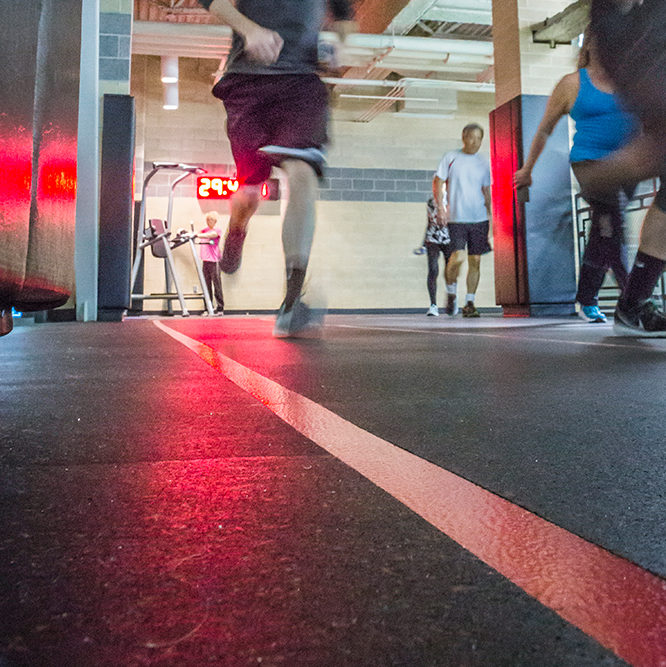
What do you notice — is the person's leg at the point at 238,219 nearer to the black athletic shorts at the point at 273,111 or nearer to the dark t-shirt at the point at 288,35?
the black athletic shorts at the point at 273,111

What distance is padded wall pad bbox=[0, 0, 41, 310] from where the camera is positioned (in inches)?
29.8

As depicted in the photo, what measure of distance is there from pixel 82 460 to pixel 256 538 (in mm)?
273

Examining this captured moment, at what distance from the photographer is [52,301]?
Result: 948 millimetres

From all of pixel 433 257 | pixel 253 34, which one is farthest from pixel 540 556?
pixel 433 257

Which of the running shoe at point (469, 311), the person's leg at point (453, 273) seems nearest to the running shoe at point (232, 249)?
the running shoe at point (469, 311)

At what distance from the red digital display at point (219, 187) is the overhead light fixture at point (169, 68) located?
1541 millimetres

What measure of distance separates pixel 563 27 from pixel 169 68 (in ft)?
20.8

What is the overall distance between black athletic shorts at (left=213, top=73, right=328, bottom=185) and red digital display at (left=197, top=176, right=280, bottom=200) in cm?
879

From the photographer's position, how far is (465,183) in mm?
6105

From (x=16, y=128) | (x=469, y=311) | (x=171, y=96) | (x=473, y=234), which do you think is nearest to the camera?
(x=16, y=128)

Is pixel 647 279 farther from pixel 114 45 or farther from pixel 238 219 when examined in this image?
pixel 114 45

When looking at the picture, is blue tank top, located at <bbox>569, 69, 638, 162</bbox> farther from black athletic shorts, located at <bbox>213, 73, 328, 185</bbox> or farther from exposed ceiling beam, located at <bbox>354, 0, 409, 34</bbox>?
exposed ceiling beam, located at <bbox>354, 0, 409, 34</bbox>

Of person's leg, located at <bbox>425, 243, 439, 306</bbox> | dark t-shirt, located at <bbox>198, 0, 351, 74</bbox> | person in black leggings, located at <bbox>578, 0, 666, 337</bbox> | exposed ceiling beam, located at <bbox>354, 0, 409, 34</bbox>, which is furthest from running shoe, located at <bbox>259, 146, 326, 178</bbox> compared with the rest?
exposed ceiling beam, located at <bbox>354, 0, 409, 34</bbox>

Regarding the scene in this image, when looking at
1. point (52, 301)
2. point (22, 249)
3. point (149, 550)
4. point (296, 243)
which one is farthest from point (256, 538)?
point (296, 243)
